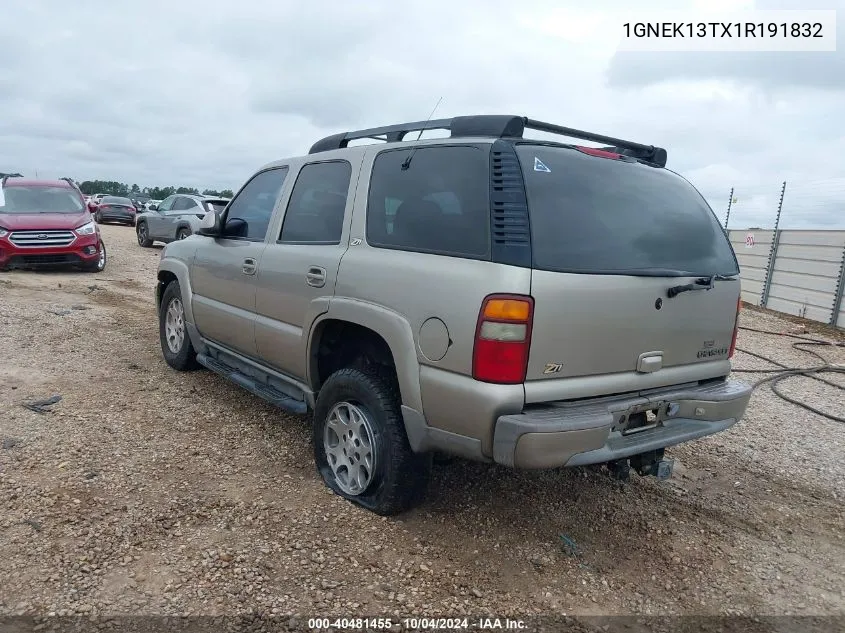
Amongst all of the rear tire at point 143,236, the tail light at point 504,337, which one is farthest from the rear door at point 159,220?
the tail light at point 504,337

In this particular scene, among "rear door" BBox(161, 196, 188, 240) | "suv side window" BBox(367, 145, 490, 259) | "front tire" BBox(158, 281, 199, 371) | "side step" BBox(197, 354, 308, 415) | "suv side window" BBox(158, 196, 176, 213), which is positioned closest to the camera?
"suv side window" BBox(367, 145, 490, 259)

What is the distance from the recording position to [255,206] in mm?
4488

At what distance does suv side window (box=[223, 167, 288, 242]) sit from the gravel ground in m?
1.38

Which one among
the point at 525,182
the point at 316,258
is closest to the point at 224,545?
the point at 316,258

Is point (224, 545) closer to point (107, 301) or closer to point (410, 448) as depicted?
point (410, 448)

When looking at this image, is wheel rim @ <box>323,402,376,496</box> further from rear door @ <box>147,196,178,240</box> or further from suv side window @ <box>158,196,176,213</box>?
suv side window @ <box>158,196,176,213</box>

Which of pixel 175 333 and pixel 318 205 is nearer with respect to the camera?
pixel 318 205

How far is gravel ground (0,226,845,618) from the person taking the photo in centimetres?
266

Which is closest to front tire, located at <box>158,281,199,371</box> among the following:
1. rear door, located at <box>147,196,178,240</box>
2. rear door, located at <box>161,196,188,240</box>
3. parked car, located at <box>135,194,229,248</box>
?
parked car, located at <box>135,194,229,248</box>

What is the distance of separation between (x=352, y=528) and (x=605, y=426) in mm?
1395

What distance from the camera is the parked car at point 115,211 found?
83.0 feet

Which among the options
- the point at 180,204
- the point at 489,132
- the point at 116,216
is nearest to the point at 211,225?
the point at 489,132

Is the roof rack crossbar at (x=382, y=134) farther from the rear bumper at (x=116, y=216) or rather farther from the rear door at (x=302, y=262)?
the rear bumper at (x=116, y=216)

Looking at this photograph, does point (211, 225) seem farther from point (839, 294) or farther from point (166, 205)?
point (166, 205)
